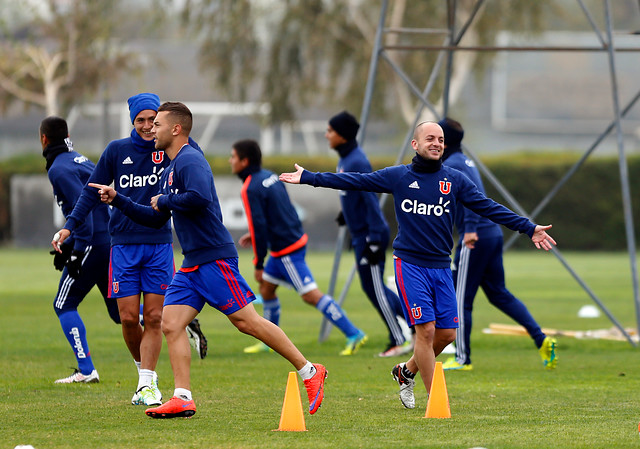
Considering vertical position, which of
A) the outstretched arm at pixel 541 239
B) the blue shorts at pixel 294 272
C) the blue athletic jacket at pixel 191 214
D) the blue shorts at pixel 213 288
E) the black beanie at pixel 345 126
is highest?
the black beanie at pixel 345 126


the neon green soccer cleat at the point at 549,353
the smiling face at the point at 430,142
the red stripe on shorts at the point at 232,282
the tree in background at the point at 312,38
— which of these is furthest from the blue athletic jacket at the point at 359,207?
the tree in background at the point at 312,38

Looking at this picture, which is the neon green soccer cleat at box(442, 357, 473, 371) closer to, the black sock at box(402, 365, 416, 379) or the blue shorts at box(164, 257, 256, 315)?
the black sock at box(402, 365, 416, 379)

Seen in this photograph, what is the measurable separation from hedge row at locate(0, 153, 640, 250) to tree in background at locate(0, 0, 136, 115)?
911 centimetres

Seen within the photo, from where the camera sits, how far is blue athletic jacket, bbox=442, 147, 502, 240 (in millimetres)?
9992

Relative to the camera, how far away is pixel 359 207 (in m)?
11.6

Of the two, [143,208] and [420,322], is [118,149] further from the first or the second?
[420,322]

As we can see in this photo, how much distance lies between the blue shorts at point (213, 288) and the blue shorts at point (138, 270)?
0.76m

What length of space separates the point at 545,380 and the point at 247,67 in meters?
32.6

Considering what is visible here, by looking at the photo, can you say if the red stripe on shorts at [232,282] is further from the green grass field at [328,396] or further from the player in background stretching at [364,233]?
the player in background stretching at [364,233]

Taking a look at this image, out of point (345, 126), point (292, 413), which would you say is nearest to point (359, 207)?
point (345, 126)

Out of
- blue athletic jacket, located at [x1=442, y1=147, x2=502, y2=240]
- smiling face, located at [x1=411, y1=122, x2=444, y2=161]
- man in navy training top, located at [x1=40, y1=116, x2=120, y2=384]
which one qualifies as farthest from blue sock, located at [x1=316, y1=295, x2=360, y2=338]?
smiling face, located at [x1=411, y1=122, x2=444, y2=161]

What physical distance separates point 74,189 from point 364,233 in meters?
3.63

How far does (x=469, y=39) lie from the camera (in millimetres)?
42000

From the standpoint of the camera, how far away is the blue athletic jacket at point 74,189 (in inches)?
353
